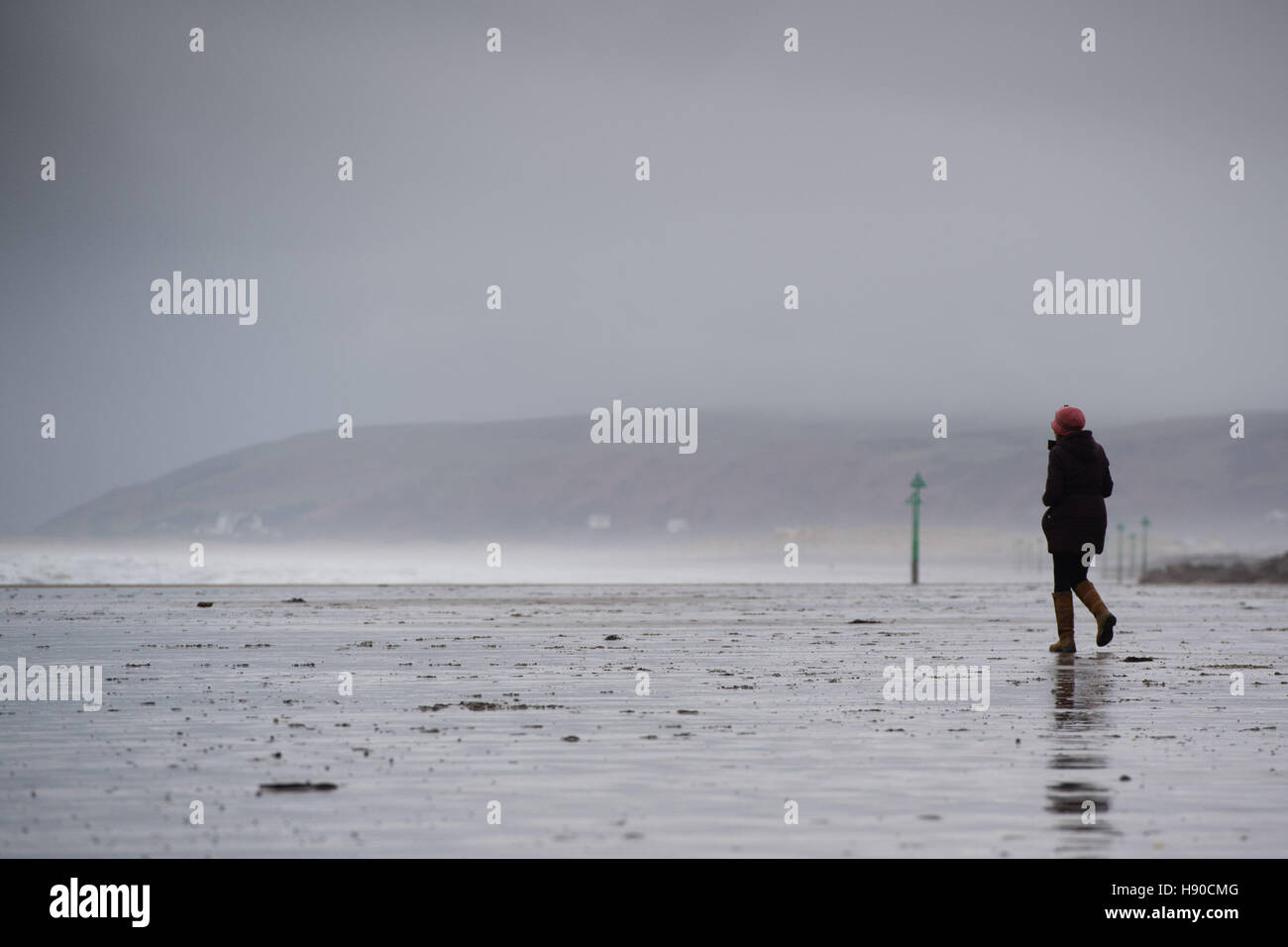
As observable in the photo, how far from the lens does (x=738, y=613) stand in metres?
28.5

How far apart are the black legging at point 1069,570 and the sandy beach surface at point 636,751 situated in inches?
30.3

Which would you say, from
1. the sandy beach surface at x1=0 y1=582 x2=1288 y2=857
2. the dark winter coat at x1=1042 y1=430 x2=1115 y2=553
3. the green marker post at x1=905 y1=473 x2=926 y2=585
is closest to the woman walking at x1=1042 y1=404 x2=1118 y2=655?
the dark winter coat at x1=1042 y1=430 x2=1115 y2=553

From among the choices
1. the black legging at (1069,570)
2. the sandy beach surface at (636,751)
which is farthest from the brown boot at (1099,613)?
the sandy beach surface at (636,751)

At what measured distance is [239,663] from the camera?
15.4m

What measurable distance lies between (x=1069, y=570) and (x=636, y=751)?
8629 millimetres

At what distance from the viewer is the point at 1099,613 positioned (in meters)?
16.8

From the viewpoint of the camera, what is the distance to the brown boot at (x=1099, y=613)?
54.4 feet

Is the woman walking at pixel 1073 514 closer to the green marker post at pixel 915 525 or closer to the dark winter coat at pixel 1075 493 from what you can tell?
the dark winter coat at pixel 1075 493
